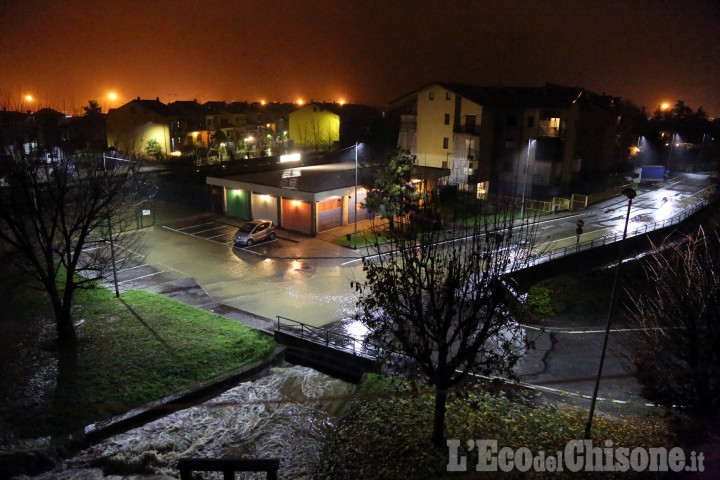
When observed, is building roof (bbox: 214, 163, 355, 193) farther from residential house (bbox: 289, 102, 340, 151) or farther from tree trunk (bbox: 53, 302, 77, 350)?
residential house (bbox: 289, 102, 340, 151)

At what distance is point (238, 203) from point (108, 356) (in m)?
19.8

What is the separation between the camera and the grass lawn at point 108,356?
43.1ft

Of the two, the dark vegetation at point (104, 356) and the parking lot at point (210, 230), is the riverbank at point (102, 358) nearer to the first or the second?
the dark vegetation at point (104, 356)

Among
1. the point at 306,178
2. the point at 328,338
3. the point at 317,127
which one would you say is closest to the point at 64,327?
the point at 328,338

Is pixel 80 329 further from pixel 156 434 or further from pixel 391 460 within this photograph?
pixel 391 460

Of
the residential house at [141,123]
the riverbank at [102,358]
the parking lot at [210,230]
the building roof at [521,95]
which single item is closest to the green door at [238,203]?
the parking lot at [210,230]

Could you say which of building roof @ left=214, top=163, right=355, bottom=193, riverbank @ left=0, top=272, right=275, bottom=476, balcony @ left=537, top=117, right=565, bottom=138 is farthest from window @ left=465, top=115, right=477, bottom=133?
riverbank @ left=0, top=272, right=275, bottom=476

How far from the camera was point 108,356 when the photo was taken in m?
15.6

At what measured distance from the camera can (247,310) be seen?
64.6ft

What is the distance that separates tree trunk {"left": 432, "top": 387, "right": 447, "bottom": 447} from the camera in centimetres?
1028

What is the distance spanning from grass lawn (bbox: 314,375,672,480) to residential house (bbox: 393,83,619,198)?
29.9m

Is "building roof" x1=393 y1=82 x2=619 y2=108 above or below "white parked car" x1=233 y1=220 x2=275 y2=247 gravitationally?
above

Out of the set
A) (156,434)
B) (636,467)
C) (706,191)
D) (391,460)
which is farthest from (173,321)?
(706,191)

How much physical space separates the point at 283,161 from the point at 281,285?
23.8 meters
